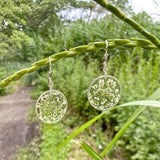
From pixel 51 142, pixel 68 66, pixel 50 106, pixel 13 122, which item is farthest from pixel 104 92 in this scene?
pixel 68 66

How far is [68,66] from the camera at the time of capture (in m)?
0.94

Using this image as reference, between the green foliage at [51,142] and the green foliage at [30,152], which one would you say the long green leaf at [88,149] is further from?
the green foliage at [51,142]

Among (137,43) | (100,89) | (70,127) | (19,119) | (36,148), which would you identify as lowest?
(70,127)

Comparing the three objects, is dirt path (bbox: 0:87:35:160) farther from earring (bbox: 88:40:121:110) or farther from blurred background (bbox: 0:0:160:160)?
earring (bbox: 88:40:121:110)

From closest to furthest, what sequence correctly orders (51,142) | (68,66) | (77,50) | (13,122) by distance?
(77,50) → (13,122) → (51,142) → (68,66)

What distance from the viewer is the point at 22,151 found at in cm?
45

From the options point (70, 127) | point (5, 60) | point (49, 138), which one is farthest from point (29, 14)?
point (70, 127)

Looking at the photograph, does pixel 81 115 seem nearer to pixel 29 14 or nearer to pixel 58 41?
pixel 58 41

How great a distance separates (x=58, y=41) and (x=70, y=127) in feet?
2.08

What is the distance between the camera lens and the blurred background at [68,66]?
0.26 m

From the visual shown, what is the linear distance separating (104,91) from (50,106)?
0.12 meters

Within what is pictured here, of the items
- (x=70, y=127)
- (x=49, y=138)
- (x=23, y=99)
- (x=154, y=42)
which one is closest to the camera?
(x=154, y=42)

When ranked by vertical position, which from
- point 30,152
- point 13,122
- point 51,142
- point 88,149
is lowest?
point 51,142

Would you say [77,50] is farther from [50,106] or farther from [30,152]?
[30,152]
